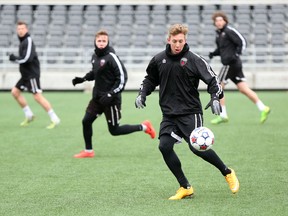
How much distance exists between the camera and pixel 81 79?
11.5 meters

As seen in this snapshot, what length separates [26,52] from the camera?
1547 centimetres

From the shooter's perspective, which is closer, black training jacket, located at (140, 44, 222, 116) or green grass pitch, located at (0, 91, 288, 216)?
green grass pitch, located at (0, 91, 288, 216)

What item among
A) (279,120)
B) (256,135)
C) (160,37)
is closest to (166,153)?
(256,135)

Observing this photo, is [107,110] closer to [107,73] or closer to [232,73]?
[107,73]

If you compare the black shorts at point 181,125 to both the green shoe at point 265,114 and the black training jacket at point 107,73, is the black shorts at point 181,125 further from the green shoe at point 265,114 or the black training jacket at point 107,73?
the green shoe at point 265,114

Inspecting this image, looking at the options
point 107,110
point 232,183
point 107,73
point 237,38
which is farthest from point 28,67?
point 232,183

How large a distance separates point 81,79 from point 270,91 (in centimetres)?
1696

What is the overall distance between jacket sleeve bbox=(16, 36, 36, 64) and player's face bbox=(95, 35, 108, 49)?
450 cm

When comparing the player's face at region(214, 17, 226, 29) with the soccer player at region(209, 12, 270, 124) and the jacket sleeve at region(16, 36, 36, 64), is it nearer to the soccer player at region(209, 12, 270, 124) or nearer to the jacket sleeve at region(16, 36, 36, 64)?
the soccer player at region(209, 12, 270, 124)

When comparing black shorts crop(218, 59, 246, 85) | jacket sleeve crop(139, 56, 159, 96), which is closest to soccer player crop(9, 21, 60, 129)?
black shorts crop(218, 59, 246, 85)

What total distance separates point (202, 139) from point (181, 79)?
Answer: 0.70 metres

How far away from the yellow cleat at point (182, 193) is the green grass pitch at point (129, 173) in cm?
10

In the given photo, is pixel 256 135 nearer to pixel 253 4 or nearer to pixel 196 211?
pixel 196 211

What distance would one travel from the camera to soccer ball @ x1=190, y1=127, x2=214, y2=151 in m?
7.57
